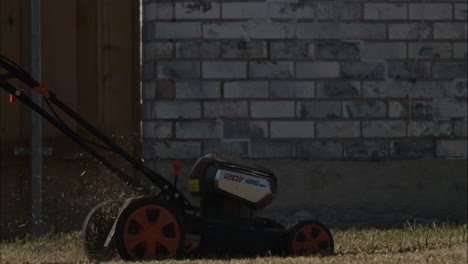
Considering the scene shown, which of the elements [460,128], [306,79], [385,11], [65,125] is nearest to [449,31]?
[385,11]

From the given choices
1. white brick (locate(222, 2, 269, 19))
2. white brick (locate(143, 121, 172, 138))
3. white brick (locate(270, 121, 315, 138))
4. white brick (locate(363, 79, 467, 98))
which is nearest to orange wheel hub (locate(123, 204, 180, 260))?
white brick (locate(143, 121, 172, 138))

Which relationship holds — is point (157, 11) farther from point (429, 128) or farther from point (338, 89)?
point (429, 128)

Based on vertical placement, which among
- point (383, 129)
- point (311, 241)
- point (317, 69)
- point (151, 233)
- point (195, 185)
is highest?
point (317, 69)

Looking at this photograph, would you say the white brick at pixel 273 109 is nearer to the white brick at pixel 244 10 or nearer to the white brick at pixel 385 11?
the white brick at pixel 244 10

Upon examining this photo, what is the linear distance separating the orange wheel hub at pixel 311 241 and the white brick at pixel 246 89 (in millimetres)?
2745

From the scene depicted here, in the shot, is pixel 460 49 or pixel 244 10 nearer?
pixel 244 10

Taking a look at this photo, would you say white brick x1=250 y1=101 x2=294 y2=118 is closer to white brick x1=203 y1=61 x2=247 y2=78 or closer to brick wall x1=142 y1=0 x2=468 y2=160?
brick wall x1=142 y1=0 x2=468 y2=160

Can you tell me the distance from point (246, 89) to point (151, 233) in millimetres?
3216

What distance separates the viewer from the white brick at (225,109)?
10.3 meters

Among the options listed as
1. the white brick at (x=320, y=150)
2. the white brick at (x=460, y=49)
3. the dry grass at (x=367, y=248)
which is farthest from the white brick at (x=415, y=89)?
the dry grass at (x=367, y=248)

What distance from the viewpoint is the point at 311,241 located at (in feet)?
25.6

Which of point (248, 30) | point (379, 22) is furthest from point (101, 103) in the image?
point (379, 22)

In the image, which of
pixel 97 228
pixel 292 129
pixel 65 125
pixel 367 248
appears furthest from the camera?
pixel 292 129

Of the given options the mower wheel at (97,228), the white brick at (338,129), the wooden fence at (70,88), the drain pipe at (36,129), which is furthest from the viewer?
the white brick at (338,129)
